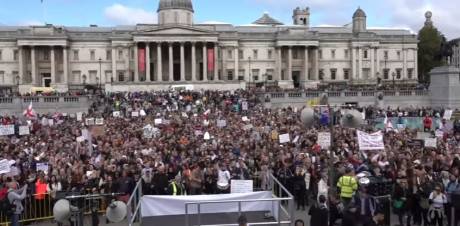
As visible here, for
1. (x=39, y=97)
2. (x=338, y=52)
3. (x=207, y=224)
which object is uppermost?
(x=338, y=52)

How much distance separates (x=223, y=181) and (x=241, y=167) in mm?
1352

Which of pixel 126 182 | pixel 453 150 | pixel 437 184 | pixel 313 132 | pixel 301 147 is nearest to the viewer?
pixel 437 184

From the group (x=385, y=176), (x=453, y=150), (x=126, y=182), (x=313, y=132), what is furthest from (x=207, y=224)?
(x=313, y=132)

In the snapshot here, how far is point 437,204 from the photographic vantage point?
15.5 meters

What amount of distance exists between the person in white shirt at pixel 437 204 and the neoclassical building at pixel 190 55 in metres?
68.8

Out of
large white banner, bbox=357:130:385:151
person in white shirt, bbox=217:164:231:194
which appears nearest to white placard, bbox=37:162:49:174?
person in white shirt, bbox=217:164:231:194

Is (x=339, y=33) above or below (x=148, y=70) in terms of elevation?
above

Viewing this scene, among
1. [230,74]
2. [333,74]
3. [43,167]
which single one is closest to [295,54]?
[333,74]

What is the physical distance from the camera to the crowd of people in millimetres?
15891

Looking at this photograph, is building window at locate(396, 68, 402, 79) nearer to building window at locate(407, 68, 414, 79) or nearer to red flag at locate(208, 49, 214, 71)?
building window at locate(407, 68, 414, 79)

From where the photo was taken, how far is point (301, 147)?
85.7 feet

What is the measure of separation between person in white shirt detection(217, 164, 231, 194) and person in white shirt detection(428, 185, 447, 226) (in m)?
5.99

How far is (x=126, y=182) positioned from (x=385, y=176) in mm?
7949

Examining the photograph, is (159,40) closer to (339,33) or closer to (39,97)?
(339,33)
